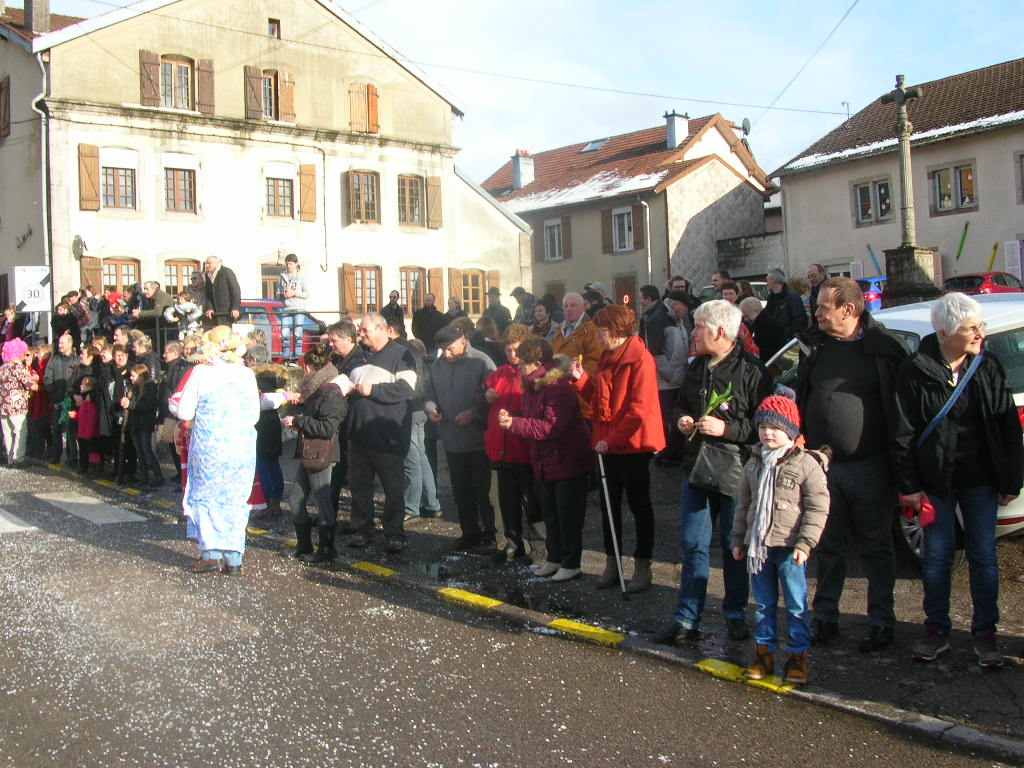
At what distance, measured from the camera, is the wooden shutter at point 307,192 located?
3400cm

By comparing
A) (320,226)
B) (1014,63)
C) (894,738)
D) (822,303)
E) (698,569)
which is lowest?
(894,738)

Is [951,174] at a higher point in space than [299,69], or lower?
lower

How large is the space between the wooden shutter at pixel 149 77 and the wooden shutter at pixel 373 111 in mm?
6912

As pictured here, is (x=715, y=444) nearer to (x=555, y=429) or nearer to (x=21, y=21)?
(x=555, y=429)

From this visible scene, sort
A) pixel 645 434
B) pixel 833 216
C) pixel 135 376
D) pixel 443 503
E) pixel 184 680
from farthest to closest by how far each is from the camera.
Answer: pixel 833 216
pixel 135 376
pixel 443 503
pixel 645 434
pixel 184 680

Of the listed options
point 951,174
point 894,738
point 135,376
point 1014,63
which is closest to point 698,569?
point 894,738

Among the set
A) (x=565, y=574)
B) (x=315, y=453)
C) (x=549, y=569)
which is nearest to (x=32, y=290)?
(x=315, y=453)

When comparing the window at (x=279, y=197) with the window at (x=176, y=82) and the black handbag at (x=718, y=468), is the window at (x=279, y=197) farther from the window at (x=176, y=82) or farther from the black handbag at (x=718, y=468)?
the black handbag at (x=718, y=468)

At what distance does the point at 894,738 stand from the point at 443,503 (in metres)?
7.36

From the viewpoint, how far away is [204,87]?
32438 millimetres

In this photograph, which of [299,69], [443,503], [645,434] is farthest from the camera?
[299,69]

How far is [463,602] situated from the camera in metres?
7.31

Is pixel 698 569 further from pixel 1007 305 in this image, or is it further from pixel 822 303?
pixel 1007 305

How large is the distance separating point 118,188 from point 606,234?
21.9 metres
